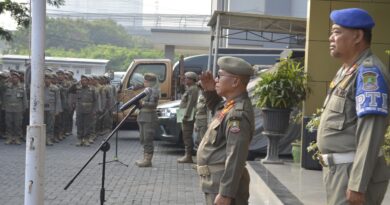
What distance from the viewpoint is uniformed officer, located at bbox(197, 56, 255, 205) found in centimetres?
423

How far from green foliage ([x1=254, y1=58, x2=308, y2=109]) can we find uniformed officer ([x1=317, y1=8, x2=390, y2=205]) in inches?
230

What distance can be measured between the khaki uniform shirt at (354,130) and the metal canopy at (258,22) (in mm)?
10522

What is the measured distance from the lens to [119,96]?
61.9 ft

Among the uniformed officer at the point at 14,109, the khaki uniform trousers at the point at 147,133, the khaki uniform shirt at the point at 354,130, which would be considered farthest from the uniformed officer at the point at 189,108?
the khaki uniform shirt at the point at 354,130

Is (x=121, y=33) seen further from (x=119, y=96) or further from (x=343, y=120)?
(x=343, y=120)

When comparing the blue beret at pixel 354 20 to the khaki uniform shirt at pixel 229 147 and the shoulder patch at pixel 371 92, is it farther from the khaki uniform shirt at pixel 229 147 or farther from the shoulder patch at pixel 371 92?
the khaki uniform shirt at pixel 229 147

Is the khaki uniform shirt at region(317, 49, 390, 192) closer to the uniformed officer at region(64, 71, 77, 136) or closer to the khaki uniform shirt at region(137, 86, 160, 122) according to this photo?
the khaki uniform shirt at region(137, 86, 160, 122)

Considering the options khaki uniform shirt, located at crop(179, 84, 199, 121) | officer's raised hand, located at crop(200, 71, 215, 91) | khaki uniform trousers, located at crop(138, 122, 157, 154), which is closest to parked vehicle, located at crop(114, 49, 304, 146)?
khaki uniform shirt, located at crop(179, 84, 199, 121)

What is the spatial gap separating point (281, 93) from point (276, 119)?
16.8 inches

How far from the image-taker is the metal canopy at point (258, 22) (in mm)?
14617

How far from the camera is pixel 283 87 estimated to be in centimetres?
965

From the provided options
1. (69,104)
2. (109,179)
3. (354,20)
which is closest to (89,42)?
(69,104)

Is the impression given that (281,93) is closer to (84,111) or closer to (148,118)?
(148,118)

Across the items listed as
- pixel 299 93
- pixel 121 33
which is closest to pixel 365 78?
pixel 299 93
